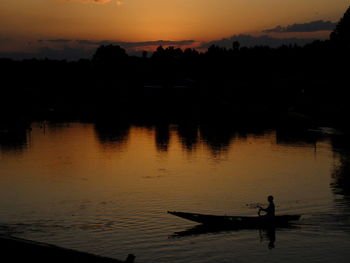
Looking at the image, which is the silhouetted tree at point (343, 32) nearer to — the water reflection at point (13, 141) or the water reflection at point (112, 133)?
the water reflection at point (112, 133)

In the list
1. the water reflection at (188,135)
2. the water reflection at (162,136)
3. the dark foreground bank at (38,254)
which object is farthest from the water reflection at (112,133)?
the dark foreground bank at (38,254)

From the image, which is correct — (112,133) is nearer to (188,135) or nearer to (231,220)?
(188,135)

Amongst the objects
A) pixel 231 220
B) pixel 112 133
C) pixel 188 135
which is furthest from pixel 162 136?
pixel 231 220

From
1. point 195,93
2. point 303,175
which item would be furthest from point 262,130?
point 195,93

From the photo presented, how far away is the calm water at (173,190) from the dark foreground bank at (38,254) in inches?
579

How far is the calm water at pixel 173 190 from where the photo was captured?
37562mm

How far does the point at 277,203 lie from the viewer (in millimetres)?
50906

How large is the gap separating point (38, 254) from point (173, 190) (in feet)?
123

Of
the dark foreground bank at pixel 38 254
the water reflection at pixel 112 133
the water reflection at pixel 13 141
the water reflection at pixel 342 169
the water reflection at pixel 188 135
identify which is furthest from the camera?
the water reflection at pixel 112 133

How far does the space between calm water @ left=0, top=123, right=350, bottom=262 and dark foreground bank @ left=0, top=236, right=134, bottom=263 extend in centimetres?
1470

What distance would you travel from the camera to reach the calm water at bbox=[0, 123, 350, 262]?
37562 mm

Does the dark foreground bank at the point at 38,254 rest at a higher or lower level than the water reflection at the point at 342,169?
higher

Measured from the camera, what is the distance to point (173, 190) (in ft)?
188

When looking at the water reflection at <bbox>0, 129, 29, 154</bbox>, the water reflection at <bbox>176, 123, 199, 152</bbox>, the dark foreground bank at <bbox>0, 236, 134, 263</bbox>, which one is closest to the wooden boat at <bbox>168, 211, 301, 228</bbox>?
the dark foreground bank at <bbox>0, 236, 134, 263</bbox>
